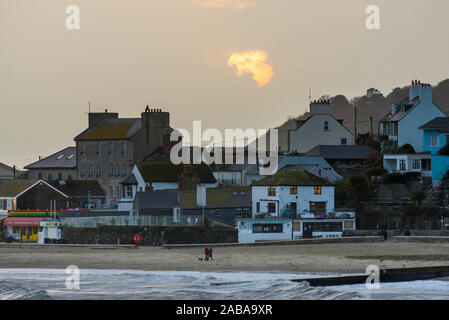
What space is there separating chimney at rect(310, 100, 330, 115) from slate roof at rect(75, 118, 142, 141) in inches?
682

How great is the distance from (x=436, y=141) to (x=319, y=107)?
17.7 m

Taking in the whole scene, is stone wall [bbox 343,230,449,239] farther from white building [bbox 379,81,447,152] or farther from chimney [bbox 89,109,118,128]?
chimney [bbox 89,109,118,128]

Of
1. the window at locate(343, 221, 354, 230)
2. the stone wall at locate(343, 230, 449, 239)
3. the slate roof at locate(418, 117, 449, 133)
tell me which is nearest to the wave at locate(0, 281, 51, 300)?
the stone wall at locate(343, 230, 449, 239)

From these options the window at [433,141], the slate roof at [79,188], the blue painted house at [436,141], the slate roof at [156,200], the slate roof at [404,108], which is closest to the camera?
the blue painted house at [436,141]

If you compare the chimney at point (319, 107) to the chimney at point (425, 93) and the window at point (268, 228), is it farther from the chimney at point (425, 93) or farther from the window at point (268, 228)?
the window at point (268, 228)

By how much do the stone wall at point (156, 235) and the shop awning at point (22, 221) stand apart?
561 centimetres

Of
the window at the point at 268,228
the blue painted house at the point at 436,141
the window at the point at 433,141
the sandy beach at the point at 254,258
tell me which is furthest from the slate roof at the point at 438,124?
the sandy beach at the point at 254,258

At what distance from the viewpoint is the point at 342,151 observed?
8744cm

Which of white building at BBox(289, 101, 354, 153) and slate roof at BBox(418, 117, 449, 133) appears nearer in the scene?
slate roof at BBox(418, 117, 449, 133)

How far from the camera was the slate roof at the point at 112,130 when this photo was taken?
97750mm

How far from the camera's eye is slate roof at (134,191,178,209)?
75.2 meters

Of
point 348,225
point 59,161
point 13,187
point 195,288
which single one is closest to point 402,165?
point 348,225

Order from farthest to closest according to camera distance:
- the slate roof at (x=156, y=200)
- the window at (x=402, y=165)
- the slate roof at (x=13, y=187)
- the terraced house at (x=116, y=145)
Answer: the terraced house at (x=116, y=145) → the slate roof at (x=13, y=187) → the window at (x=402, y=165) → the slate roof at (x=156, y=200)
